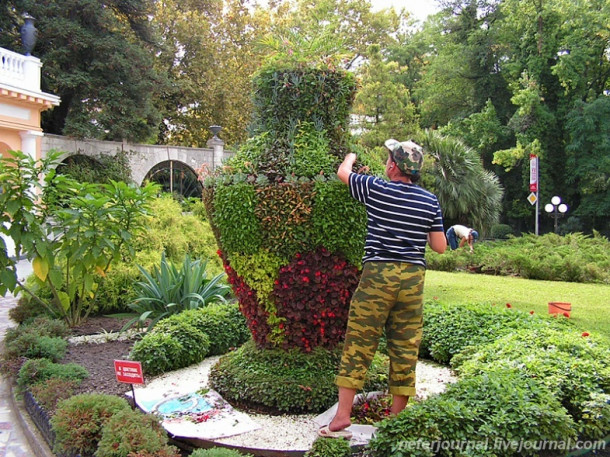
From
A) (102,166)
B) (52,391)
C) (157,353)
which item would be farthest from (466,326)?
(102,166)

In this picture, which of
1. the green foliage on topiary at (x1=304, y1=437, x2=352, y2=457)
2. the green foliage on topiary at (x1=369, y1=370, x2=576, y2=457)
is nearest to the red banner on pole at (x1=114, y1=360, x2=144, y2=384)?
the green foliage on topiary at (x1=304, y1=437, x2=352, y2=457)

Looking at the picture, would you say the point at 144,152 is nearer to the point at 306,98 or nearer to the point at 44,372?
the point at 44,372

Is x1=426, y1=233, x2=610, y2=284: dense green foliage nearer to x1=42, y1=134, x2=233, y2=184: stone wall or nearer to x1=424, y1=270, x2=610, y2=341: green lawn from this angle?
x1=424, y1=270, x2=610, y2=341: green lawn

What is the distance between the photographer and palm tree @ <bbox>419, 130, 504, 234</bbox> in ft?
61.0

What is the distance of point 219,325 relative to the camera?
5.19 m

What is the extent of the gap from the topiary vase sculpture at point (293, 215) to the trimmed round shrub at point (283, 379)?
0.11 metres

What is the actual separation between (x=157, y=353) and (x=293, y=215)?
6.42 feet

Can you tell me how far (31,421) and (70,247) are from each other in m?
2.13

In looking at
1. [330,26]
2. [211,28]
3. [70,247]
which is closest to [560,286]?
[330,26]

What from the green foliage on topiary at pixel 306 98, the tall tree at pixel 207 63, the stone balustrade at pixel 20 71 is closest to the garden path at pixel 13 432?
the green foliage on topiary at pixel 306 98

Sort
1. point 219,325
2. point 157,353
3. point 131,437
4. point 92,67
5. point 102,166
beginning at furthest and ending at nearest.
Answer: point 102,166
point 92,67
point 219,325
point 157,353
point 131,437

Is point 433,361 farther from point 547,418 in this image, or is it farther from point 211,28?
point 211,28

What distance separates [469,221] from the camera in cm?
1911

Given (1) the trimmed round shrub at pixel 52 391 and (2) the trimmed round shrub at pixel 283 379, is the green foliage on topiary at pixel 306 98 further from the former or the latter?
(1) the trimmed round shrub at pixel 52 391
